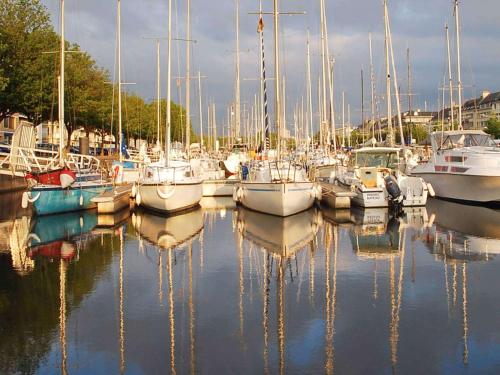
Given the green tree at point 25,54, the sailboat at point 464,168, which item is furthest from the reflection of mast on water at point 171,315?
the green tree at point 25,54

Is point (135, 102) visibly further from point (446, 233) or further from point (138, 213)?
point (446, 233)

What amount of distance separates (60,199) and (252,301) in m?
16.8

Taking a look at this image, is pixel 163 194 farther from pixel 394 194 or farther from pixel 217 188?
pixel 217 188

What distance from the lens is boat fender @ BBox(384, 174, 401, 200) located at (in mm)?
26328

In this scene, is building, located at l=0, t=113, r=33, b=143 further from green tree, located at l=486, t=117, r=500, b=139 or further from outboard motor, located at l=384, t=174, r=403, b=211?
green tree, located at l=486, t=117, r=500, b=139

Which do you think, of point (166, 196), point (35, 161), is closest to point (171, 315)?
point (166, 196)

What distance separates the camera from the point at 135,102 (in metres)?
87.6

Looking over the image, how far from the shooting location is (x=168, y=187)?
25469 millimetres

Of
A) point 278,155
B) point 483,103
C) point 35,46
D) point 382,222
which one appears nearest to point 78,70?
point 35,46

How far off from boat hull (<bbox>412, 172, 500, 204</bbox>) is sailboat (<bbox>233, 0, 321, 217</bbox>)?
7667 mm

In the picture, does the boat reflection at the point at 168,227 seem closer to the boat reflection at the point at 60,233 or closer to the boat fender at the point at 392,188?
the boat reflection at the point at 60,233

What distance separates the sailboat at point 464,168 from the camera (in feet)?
89.4

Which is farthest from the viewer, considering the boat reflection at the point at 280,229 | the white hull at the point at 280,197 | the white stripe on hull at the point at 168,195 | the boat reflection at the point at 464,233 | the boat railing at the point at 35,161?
the boat railing at the point at 35,161

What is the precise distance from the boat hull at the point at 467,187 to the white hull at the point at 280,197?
26.4ft
